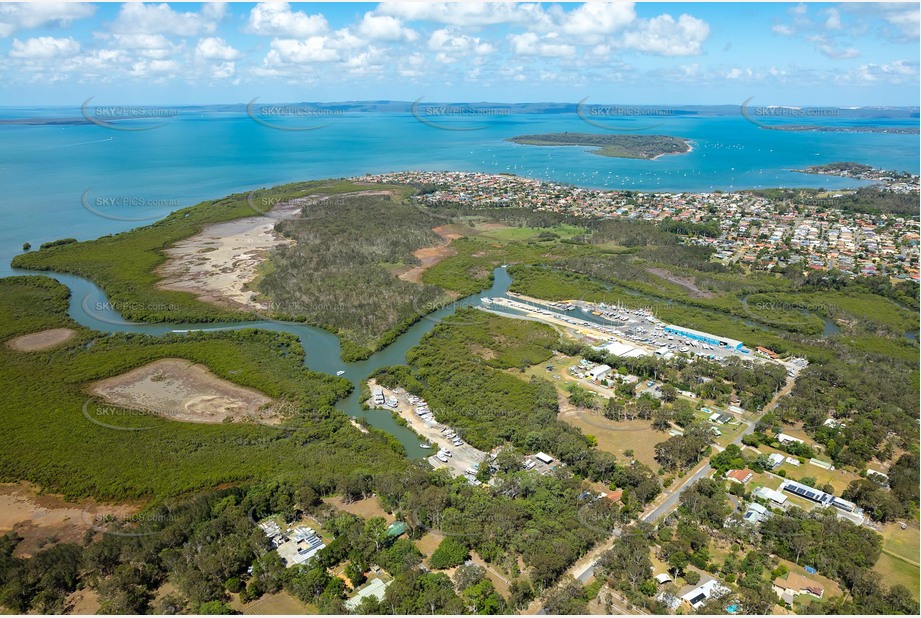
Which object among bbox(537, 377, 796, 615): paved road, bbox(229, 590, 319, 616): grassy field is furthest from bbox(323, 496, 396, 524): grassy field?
bbox(537, 377, 796, 615): paved road

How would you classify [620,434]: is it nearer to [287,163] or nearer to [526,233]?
[526,233]

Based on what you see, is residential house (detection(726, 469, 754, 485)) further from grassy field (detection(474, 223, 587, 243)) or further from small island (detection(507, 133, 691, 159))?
small island (detection(507, 133, 691, 159))

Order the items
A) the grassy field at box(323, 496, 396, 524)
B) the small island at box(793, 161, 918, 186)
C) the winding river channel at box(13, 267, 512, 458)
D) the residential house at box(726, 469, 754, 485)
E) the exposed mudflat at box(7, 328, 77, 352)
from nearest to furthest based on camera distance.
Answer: the grassy field at box(323, 496, 396, 524) → the residential house at box(726, 469, 754, 485) → the winding river channel at box(13, 267, 512, 458) → the exposed mudflat at box(7, 328, 77, 352) → the small island at box(793, 161, 918, 186)

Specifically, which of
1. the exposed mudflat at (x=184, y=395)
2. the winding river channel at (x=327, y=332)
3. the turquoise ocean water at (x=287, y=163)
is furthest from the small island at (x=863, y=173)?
the exposed mudflat at (x=184, y=395)

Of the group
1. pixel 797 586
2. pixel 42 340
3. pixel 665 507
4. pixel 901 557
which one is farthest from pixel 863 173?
pixel 42 340

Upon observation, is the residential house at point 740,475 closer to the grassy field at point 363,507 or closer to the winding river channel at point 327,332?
the winding river channel at point 327,332

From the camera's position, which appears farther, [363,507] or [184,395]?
Answer: [184,395]
